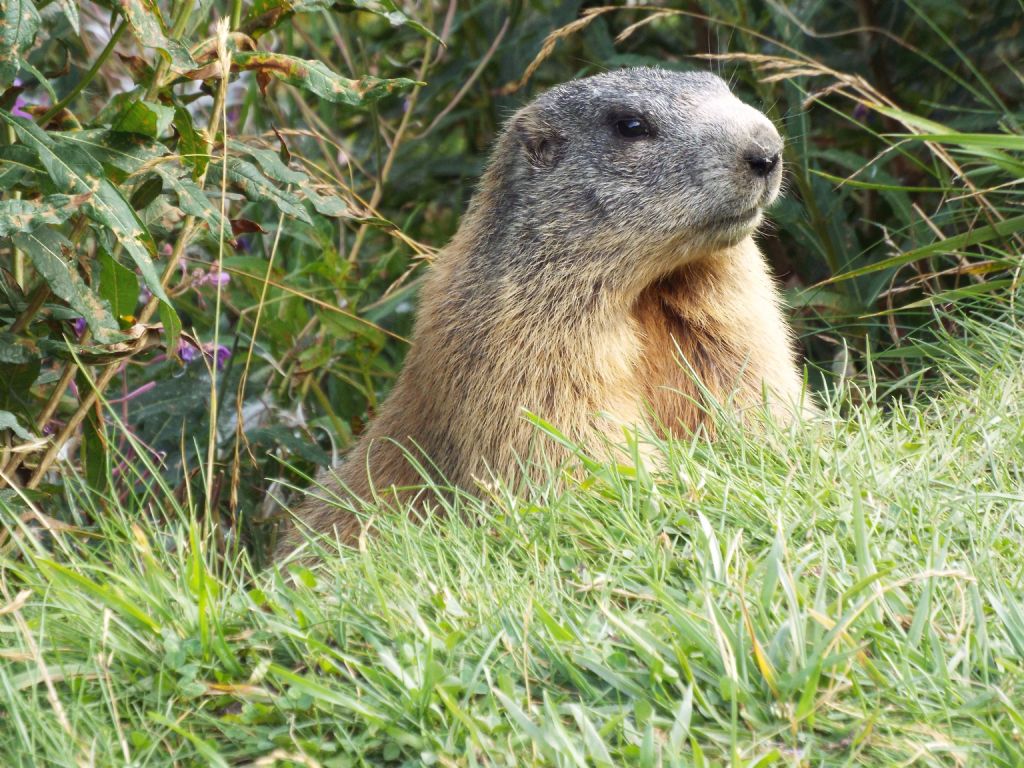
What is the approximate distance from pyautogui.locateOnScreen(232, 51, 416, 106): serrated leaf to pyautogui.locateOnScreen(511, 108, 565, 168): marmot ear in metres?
0.62

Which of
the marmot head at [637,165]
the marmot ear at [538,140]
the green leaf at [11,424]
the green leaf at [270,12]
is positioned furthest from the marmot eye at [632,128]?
the green leaf at [11,424]

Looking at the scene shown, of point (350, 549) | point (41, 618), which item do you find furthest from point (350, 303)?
point (41, 618)

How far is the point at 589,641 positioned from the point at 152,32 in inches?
78.8

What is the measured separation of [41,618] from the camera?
7.97 ft

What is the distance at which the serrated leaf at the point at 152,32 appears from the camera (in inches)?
128

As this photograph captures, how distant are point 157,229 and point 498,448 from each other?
121cm

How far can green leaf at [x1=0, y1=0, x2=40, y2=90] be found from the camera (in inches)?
121

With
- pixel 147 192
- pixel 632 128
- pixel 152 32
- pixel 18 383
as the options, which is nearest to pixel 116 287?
pixel 147 192

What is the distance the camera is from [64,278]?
333 centimetres

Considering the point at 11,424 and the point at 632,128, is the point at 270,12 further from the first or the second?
the point at 11,424

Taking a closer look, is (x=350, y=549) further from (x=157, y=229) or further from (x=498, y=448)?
(x=157, y=229)

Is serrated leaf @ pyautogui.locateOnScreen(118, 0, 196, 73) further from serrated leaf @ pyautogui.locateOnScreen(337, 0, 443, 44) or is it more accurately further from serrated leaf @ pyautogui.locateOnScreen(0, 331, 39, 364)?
serrated leaf @ pyautogui.locateOnScreen(0, 331, 39, 364)

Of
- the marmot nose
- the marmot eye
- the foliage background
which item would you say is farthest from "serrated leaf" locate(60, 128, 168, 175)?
the marmot nose

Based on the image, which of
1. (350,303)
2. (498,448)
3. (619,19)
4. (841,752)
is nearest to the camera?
Result: (841,752)
